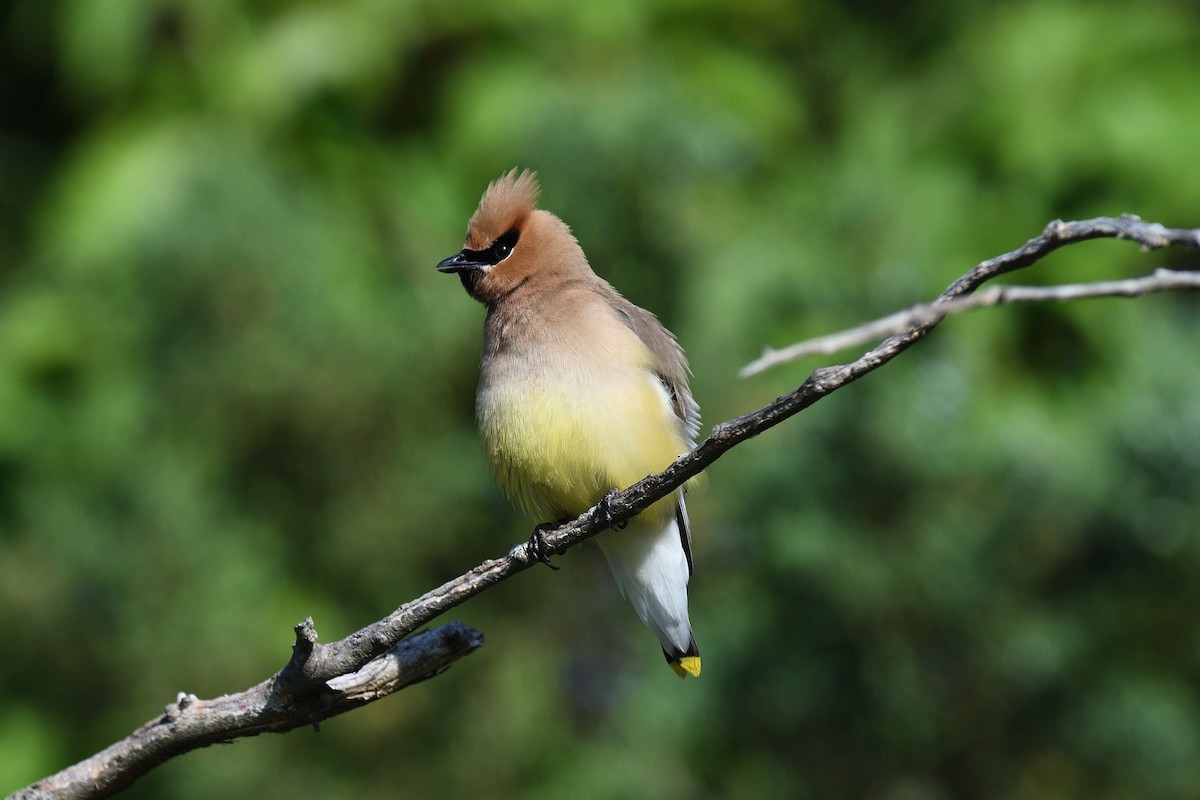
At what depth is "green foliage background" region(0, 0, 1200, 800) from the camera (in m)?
4.94

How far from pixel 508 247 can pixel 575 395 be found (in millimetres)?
698

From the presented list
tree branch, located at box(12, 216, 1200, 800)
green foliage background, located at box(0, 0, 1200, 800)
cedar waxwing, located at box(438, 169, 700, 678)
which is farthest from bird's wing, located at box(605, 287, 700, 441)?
tree branch, located at box(12, 216, 1200, 800)

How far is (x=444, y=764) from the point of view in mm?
5773

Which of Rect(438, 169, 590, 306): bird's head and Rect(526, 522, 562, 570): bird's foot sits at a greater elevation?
Rect(438, 169, 590, 306): bird's head

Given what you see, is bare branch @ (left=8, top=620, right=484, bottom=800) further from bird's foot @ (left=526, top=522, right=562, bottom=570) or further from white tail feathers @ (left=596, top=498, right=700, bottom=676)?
white tail feathers @ (left=596, top=498, right=700, bottom=676)

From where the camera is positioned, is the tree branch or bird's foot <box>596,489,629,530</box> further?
bird's foot <box>596,489,629,530</box>

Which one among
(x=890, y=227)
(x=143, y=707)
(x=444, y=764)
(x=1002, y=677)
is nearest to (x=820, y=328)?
(x=890, y=227)

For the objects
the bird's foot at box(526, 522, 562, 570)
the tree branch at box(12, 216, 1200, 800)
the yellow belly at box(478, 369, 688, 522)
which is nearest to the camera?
the tree branch at box(12, 216, 1200, 800)

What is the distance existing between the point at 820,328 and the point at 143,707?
293cm

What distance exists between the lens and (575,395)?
12.8 feet

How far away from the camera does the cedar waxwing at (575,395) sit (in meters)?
3.88

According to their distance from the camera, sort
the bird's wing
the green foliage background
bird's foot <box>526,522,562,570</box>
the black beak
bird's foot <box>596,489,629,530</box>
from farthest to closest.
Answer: the green foliage background, the black beak, the bird's wing, bird's foot <box>526,522,562,570</box>, bird's foot <box>596,489,629,530</box>

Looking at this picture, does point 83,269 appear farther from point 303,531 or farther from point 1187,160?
point 1187,160

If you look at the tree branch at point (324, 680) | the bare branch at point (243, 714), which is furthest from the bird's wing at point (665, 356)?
the bare branch at point (243, 714)
